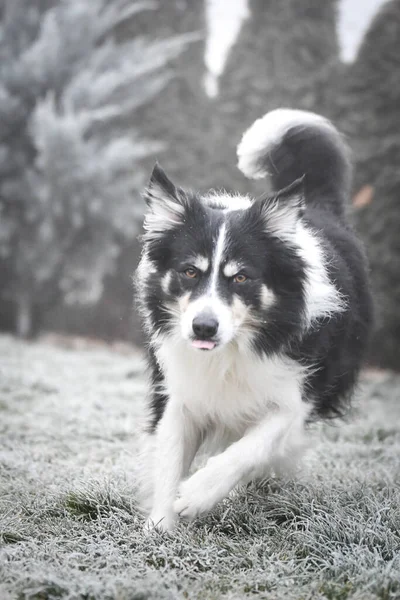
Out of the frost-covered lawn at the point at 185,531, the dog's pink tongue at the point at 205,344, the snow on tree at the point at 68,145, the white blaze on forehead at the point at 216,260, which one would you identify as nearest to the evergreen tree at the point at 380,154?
the snow on tree at the point at 68,145

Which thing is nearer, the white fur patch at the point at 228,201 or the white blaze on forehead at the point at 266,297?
the white blaze on forehead at the point at 266,297

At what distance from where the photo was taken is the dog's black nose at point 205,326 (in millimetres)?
2873

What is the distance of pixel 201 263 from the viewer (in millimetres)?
3096

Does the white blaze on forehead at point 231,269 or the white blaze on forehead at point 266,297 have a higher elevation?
the white blaze on forehead at point 231,269

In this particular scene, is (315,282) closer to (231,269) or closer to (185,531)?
(231,269)

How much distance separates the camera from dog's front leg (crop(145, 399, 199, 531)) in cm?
326

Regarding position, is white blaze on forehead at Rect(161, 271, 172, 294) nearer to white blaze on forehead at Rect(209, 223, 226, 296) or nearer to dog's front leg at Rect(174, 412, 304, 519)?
white blaze on forehead at Rect(209, 223, 226, 296)

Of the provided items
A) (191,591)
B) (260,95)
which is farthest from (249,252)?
(260,95)

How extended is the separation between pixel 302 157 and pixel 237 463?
2.17 m

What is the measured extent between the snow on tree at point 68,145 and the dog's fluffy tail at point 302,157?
5.58m

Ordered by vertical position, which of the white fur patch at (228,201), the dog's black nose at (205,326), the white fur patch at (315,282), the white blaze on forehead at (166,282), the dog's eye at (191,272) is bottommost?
the dog's black nose at (205,326)

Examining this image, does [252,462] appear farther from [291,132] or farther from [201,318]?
[291,132]

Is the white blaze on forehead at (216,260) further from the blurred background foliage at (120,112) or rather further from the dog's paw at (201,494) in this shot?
the blurred background foliage at (120,112)

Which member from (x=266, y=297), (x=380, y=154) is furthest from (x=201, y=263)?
(x=380, y=154)
